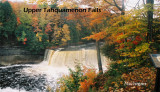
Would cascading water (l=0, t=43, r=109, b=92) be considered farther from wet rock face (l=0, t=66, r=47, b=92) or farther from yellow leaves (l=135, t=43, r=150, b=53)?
yellow leaves (l=135, t=43, r=150, b=53)

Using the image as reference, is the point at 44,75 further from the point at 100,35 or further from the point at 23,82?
the point at 100,35

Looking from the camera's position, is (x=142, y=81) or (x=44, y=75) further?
(x=44, y=75)

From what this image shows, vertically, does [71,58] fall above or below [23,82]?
above

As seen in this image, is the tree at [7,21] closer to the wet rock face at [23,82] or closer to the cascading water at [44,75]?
the cascading water at [44,75]

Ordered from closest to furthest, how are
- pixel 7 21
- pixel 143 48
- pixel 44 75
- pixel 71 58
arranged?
pixel 143 48 < pixel 44 75 < pixel 71 58 < pixel 7 21

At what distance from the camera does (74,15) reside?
11180 mm

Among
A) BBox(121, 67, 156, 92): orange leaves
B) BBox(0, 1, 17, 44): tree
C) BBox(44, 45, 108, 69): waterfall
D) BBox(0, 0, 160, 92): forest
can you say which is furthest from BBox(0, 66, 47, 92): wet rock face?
BBox(0, 1, 17, 44): tree

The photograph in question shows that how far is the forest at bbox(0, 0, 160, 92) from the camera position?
21.1 feet

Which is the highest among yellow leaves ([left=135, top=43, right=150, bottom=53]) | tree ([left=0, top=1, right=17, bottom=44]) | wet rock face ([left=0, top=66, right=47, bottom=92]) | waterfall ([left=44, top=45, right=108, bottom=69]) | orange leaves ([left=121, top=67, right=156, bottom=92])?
tree ([left=0, top=1, right=17, bottom=44])

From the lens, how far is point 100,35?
944 cm

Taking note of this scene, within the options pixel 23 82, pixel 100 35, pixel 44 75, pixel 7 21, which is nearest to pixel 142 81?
pixel 100 35

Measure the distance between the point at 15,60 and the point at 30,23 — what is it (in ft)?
23.0

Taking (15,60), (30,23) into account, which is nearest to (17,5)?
(30,23)

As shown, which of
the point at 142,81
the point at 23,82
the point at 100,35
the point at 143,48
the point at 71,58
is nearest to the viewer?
the point at 142,81
